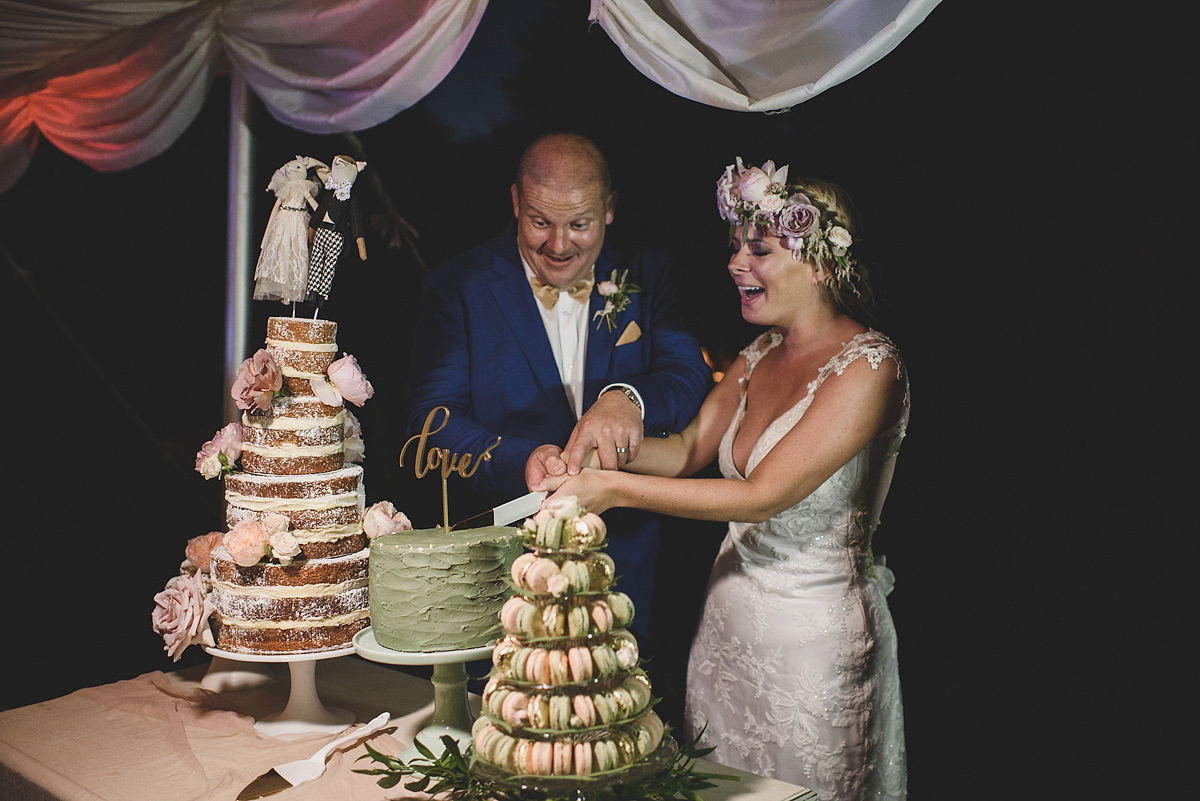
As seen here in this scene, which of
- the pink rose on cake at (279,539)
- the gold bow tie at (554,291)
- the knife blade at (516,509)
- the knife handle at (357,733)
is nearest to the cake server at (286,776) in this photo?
the knife handle at (357,733)

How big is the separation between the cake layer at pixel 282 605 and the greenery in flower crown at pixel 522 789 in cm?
61

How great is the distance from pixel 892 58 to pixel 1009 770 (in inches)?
74.5

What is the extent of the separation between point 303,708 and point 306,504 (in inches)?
20.5

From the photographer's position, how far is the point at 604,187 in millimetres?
3088

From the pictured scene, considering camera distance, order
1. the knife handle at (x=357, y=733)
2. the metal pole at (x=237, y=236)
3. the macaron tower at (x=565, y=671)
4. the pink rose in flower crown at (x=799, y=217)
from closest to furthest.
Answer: the macaron tower at (x=565, y=671)
the knife handle at (x=357, y=733)
the pink rose in flower crown at (x=799, y=217)
the metal pole at (x=237, y=236)

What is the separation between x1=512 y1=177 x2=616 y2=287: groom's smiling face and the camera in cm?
308

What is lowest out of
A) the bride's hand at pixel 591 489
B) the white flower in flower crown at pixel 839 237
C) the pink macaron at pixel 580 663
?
the pink macaron at pixel 580 663

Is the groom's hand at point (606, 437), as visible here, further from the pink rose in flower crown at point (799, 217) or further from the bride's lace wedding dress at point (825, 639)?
the pink rose in flower crown at point (799, 217)

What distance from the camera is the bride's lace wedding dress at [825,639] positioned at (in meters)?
2.66

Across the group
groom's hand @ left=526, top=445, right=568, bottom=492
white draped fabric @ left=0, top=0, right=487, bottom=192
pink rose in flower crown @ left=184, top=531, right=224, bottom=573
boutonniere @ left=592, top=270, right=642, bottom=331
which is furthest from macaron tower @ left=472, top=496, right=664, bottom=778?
white draped fabric @ left=0, top=0, right=487, bottom=192

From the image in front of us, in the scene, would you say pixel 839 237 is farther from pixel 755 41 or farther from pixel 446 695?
pixel 446 695

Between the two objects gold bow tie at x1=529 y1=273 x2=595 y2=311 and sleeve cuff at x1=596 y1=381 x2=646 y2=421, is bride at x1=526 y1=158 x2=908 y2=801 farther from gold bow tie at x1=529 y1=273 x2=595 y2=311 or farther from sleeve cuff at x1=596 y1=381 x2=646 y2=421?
gold bow tie at x1=529 y1=273 x2=595 y2=311

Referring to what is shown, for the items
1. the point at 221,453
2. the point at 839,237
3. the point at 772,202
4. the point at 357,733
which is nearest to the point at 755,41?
the point at 772,202

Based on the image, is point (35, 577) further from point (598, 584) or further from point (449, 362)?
point (598, 584)
